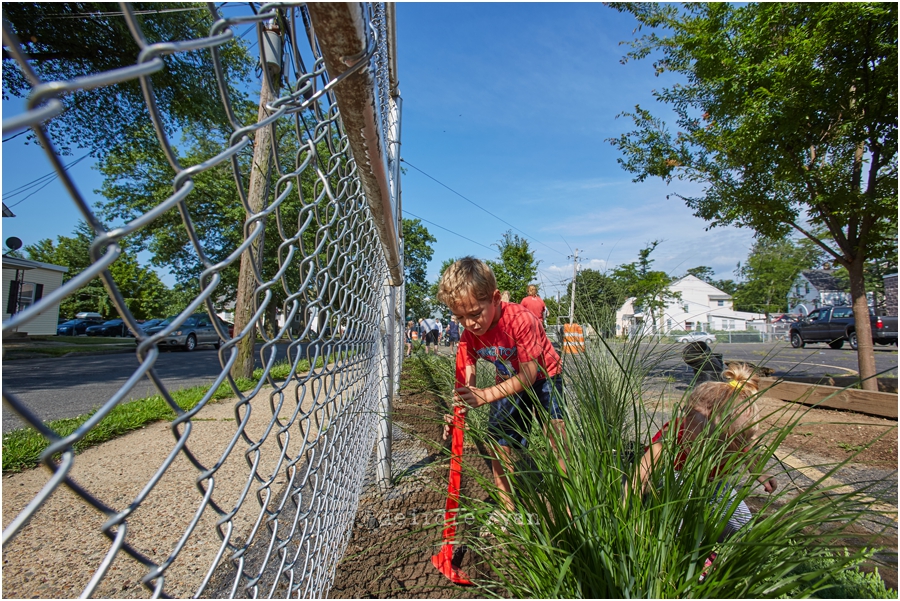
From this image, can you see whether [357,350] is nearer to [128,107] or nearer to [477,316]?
[477,316]

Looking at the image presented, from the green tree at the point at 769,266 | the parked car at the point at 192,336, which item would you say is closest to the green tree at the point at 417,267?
the parked car at the point at 192,336

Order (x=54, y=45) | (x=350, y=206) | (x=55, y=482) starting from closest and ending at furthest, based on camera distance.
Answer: (x=55, y=482) → (x=350, y=206) → (x=54, y=45)

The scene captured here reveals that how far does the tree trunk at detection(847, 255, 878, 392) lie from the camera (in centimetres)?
581

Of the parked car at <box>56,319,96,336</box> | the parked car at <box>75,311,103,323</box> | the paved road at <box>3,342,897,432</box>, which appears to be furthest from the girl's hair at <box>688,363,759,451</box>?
the parked car at <box>75,311,103,323</box>

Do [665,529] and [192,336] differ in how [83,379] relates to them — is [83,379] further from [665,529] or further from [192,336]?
[192,336]

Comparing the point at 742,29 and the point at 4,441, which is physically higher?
the point at 742,29

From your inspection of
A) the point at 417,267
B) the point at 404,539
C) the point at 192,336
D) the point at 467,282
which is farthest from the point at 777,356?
the point at 417,267

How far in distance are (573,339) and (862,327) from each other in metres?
5.88

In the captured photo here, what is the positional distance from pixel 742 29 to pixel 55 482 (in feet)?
24.2

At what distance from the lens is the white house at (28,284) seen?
2286 centimetres

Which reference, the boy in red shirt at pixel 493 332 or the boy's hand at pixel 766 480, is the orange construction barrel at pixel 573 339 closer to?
the boy in red shirt at pixel 493 332

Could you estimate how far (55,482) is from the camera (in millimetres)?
523

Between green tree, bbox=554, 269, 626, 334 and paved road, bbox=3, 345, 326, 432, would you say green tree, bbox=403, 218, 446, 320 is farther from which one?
green tree, bbox=554, 269, 626, 334

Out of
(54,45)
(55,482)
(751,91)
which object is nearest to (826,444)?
(751,91)
